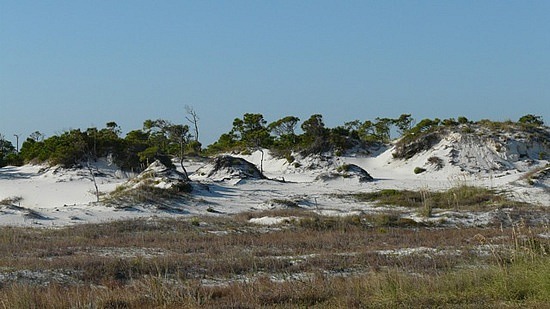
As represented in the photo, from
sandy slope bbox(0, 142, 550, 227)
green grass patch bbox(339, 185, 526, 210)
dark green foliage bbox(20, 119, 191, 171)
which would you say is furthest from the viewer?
dark green foliage bbox(20, 119, 191, 171)

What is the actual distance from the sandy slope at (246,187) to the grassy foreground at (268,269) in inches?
208

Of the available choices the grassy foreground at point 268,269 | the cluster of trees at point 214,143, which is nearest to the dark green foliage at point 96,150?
the cluster of trees at point 214,143

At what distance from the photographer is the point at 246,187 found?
32.6 metres

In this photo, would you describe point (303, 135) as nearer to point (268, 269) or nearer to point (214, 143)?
point (214, 143)

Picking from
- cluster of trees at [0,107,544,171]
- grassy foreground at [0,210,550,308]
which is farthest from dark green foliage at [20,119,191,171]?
grassy foreground at [0,210,550,308]

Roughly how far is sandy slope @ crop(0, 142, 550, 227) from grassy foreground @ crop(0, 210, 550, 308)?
529 centimetres

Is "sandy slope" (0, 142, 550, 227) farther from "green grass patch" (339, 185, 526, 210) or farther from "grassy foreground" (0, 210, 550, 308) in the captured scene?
"grassy foreground" (0, 210, 550, 308)

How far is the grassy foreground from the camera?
8211mm

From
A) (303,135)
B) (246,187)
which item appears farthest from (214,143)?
(246,187)

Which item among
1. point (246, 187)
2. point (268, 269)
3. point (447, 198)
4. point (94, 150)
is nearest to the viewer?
point (268, 269)

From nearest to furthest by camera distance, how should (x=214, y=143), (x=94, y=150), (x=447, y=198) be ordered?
(x=447, y=198) → (x=94, y=150) → (x=214, y=143)

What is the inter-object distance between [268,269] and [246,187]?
21.2 m

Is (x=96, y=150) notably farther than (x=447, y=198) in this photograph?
Yes

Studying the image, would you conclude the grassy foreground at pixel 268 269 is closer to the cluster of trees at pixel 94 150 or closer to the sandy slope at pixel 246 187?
the sandy slope at pixel 246 187
